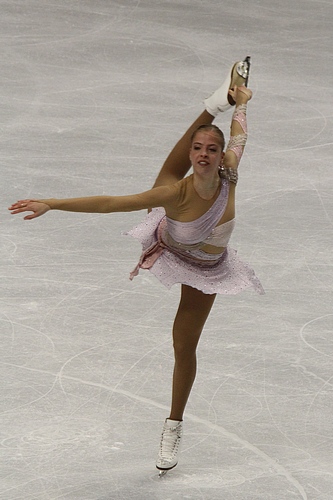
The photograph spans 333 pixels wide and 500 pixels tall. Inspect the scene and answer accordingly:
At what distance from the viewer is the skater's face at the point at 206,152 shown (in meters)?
3.92

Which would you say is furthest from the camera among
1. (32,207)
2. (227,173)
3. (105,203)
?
(227,173)

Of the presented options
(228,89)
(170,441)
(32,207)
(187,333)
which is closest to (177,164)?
(228,89)

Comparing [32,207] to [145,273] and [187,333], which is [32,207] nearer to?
[187,333]

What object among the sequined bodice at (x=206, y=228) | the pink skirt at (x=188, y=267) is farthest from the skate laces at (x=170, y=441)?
the sequined bodice at (x=206, y=228)

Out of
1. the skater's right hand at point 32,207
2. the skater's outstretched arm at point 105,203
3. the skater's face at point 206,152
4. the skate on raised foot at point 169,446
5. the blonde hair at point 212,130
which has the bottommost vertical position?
the skate on raised foot at point 169,446

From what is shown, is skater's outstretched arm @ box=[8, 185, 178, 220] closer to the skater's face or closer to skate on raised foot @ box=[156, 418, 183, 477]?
the skater's face

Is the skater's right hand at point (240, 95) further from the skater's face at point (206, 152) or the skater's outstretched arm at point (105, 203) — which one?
the skater's outstretched arm at point (105, 203)

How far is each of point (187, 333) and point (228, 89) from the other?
99cm

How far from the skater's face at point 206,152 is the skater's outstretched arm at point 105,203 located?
5.2 inches

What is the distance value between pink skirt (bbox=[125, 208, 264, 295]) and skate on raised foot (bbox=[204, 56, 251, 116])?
0.49 metres

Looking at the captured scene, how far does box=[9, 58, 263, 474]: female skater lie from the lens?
13.0 feet

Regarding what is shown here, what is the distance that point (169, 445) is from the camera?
4250 millimetres

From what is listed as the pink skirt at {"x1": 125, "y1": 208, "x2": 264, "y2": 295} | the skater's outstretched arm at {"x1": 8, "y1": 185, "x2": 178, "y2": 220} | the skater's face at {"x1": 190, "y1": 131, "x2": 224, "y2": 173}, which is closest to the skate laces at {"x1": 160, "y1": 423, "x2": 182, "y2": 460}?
the pink skirt at {"x1": 125, "y1": 208, "x2": 264, "y2": 295}

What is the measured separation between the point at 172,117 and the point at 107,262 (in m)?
2.32
